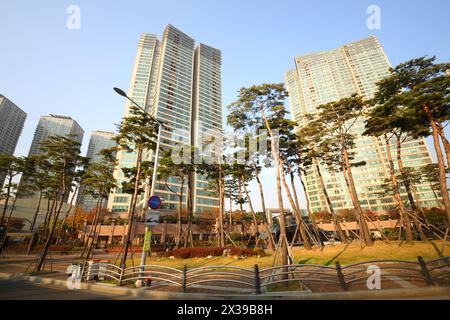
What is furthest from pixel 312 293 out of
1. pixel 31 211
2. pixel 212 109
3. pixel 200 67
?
pixel 200 67

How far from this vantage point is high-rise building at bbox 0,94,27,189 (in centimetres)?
5566

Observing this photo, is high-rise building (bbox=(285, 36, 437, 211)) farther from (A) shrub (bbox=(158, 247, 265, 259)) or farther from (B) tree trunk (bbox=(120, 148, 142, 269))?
(B) tree trunk (bbox=(120, 148, 142, 269))

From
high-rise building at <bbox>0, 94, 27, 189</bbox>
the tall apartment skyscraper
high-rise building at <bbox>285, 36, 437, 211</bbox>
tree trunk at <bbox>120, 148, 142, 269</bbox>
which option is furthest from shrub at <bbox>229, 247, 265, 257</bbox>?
high-rise building at <bbox>0, 94, 27, 189</bbox>

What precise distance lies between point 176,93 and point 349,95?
9017cm

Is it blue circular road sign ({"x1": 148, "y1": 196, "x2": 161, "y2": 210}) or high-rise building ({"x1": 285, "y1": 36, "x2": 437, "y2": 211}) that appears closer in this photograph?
blue circular road sign ({"x1": 148, "y1": 196, "x2": 161, "y2": 210})

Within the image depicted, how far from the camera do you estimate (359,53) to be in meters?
104

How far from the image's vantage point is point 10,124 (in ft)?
192

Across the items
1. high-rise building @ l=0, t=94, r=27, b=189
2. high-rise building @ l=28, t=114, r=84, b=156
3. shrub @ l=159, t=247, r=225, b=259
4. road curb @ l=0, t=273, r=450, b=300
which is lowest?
shrub @ l=159, t=247, r=225, b=259

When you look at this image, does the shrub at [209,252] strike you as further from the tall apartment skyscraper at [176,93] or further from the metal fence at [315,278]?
the tall apartment skyscraper at [176,93]

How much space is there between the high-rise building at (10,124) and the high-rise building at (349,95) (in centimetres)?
9573

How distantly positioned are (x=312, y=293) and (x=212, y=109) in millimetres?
90711

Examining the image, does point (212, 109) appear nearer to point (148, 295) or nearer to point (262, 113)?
point (262, 113)

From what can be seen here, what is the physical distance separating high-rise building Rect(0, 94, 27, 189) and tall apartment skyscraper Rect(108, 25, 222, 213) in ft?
102

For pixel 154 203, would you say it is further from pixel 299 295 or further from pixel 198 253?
pixel 198 253
